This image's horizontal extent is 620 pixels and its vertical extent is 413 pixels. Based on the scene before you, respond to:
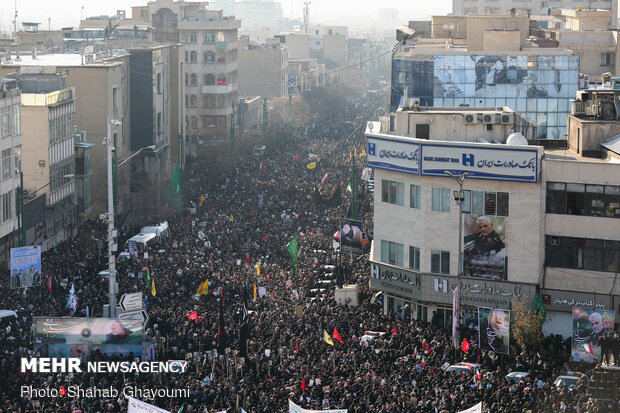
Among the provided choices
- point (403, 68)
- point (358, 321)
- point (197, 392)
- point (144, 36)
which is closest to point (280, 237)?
point (403, 68)

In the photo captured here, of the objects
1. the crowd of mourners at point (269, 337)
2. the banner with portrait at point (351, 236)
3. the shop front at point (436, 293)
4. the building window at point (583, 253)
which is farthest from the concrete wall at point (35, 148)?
the building window at point (583, 253)

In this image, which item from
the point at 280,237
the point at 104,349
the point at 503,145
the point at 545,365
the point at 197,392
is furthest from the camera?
the point at 280,237

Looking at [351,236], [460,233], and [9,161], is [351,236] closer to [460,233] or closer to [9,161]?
[460,233]

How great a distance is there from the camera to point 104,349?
120 feet

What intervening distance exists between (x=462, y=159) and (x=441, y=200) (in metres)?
1.75

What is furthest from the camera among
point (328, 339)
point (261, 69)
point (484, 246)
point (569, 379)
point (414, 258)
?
point (261, 69)

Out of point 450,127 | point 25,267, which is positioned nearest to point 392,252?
point 450,127

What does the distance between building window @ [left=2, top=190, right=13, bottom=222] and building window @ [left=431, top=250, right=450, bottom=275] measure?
2032cm

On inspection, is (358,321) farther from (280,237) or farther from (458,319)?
→ (280,237)

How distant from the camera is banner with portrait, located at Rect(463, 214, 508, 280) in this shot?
132 feet

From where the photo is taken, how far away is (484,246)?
40.3 meters

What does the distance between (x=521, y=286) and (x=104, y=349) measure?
45.4 ft

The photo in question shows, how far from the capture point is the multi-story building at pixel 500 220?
38875mm

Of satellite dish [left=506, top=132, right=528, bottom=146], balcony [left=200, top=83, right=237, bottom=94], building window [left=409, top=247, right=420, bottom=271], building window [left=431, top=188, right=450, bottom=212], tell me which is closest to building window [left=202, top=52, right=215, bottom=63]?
balcony [left=200, top=83, right=237, bottom=94]
